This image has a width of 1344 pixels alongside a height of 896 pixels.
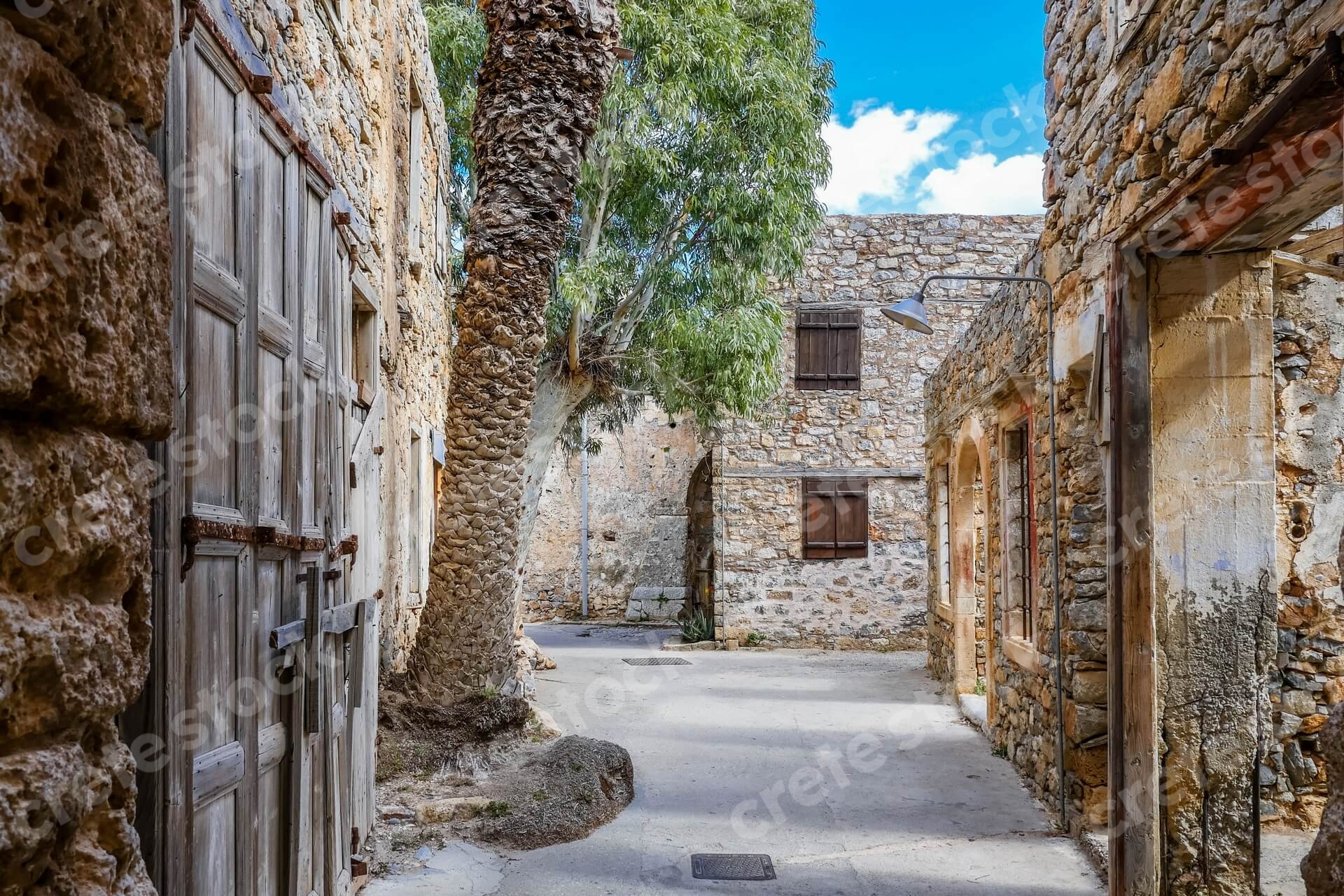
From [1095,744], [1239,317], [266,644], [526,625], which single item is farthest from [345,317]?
[526,625]

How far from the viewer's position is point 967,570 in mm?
9953

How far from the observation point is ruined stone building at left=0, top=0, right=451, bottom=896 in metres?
1.11

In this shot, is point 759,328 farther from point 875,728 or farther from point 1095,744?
point 1095,744

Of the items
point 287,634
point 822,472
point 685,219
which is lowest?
point 287,634

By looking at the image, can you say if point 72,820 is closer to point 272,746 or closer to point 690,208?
point 272,746

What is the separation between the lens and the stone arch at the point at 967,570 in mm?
9797

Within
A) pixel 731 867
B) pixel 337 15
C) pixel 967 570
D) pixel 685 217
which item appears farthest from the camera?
pixel 685 217

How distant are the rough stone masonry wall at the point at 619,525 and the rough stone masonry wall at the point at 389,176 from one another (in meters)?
9.17

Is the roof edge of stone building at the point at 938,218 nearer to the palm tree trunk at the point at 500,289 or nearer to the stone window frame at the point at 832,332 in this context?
the stone window frame at the point at 832,332

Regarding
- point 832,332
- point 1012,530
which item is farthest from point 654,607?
point 1012,530

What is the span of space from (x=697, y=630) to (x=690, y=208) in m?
6.65

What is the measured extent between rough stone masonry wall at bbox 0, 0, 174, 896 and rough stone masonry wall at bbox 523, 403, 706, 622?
686 inches

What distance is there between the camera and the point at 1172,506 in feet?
13.5

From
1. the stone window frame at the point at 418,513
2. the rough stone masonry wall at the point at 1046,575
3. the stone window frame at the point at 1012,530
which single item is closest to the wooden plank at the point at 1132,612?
the rough stone masonry wall at the point at 1046,575
